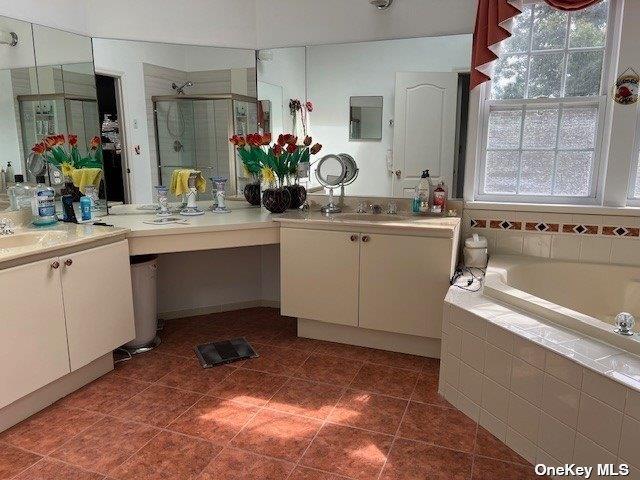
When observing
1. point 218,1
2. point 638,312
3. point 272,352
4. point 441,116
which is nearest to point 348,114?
point 441,116

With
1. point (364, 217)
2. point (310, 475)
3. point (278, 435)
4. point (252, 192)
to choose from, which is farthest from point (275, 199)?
point (310, 475)

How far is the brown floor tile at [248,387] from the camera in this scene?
221 centimetres

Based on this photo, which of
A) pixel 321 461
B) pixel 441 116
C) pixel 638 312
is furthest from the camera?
pixel 441 116

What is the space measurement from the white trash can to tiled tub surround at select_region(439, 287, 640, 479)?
170 cm

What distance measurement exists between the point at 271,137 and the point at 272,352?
142 centimetres

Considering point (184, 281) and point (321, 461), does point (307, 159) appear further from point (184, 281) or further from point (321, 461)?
point (321, 461)

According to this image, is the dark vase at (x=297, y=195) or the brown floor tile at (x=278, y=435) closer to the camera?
the brown floor tile at (x=278, y=435)

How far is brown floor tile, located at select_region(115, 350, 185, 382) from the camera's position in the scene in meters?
2.43

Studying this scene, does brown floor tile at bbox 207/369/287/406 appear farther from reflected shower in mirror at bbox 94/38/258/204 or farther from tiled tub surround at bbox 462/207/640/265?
tiled tub surround at bbox 462/207/640/265

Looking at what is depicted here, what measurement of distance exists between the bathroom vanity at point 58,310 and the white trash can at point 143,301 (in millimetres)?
200

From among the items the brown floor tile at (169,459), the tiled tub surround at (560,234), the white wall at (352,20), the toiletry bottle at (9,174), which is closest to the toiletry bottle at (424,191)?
the tiled tub surround at (560,234)

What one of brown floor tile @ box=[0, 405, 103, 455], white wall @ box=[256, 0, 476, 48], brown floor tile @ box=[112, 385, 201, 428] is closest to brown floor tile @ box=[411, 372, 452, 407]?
brown floor tile @ box=[112, 385, 201, 428]

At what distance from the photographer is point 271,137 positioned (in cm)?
311

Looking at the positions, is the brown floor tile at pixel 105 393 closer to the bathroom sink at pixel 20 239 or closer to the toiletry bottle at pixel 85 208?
the bathroom sink at pixel 20 239
